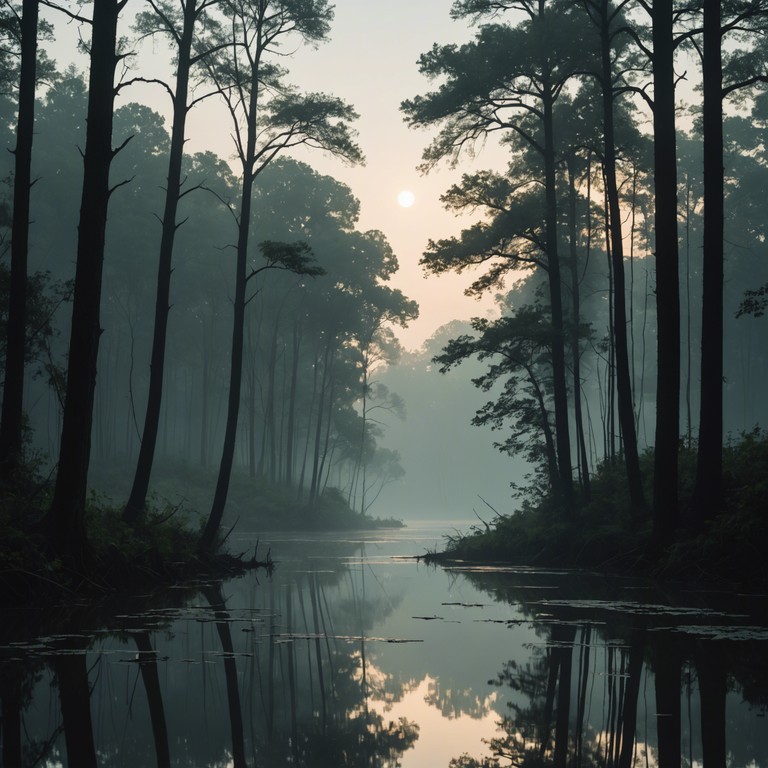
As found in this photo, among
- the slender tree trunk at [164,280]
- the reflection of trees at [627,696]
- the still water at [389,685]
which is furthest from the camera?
the slender tree trunk at [164,280]

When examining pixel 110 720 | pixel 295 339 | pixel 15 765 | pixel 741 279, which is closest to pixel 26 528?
pixel 110 720

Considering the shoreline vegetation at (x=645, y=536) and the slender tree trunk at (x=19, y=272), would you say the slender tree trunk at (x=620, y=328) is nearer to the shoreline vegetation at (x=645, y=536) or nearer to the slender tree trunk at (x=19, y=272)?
the shoreline vegetation at (x=645, y=536)

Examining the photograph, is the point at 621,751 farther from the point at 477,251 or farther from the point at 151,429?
the point at 477,251

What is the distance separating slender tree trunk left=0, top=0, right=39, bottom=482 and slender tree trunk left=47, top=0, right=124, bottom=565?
3.43m

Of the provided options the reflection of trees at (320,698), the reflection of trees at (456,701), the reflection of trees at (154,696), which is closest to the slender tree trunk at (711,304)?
the reflection of trees at (320,698)

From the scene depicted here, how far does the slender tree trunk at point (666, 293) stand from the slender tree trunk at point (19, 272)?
9.64 metres

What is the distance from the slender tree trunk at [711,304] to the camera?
14109 mm

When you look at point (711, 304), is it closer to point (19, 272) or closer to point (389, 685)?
point (389, 685)

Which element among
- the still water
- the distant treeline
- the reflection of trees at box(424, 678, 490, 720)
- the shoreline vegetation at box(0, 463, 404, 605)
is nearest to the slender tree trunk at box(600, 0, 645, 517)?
the distant treeline

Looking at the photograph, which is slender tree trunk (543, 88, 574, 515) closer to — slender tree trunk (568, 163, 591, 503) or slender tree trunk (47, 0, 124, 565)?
slender tree trunk (568, 163, 591, 503)

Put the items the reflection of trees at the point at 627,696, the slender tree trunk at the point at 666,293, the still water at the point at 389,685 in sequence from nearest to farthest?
the reflection of trees at the point at 627,696 < the still water at the point at 389,685 < the slender tree trunk at the point at 666,293

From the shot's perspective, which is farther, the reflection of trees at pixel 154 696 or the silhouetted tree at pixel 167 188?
the silhouetted tree at pixel 167 188

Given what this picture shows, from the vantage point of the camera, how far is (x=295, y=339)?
5078cm

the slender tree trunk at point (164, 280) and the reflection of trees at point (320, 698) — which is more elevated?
the slender tree trunk at point (164, 280)
